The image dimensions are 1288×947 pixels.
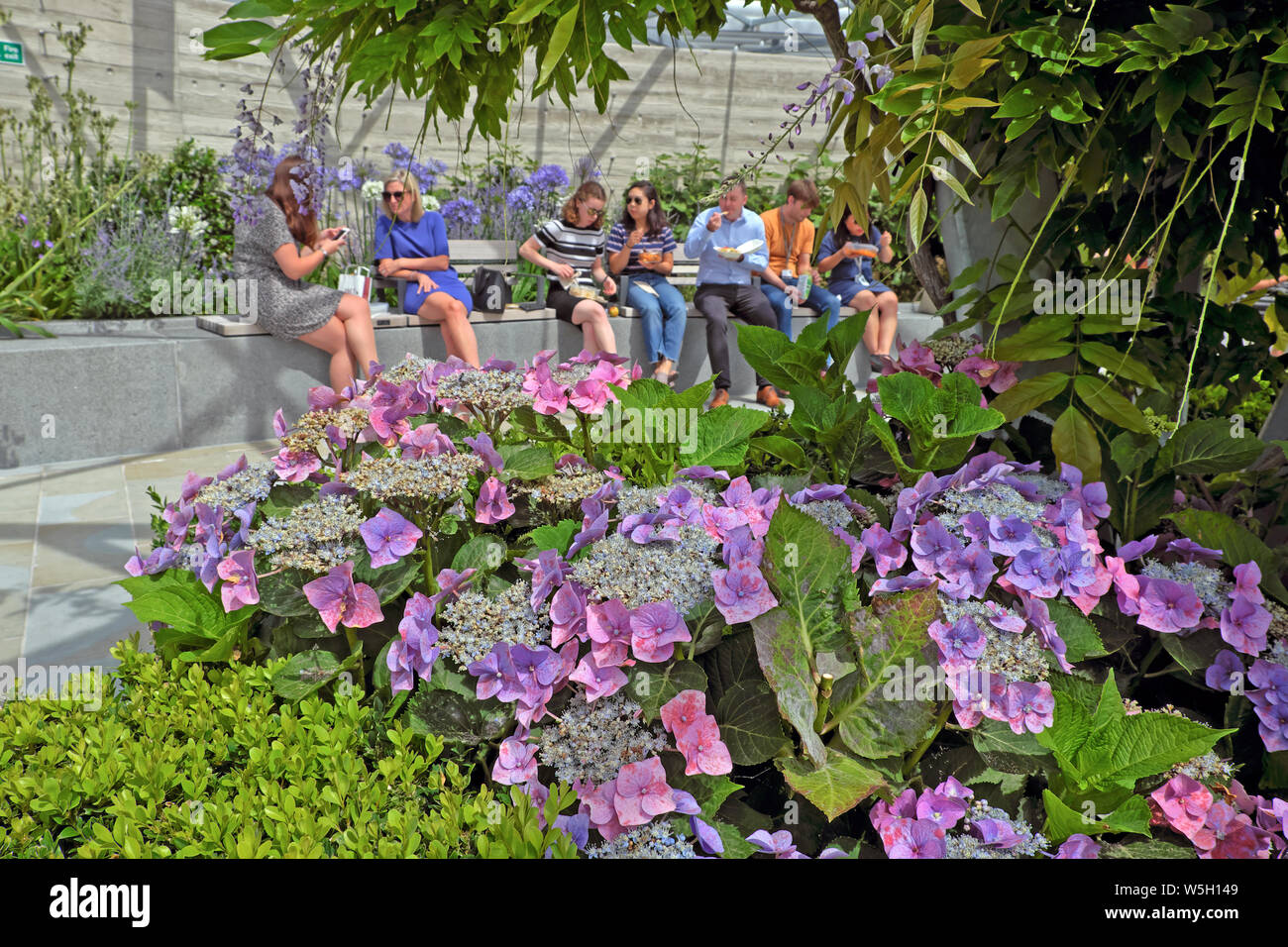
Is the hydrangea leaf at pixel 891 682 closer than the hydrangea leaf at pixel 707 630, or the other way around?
the hydrangea leaf at pixel 891 682

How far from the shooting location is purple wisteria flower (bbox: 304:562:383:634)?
4.65 ft

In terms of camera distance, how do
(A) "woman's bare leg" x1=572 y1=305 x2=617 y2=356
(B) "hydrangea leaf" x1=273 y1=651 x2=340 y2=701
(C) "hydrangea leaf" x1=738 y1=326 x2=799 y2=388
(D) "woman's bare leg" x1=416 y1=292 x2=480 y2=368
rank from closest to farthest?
(B) "hydrangea leaf" x1=273 y1=651 x2=340 y2=701
(C) "hydrangea leaf" x1=738 y1=326 x2=799 y2=388
(D) "woman's bare leg" x1=416 y1=292 x2=480 y2=368
(A) "woman's bare leg" x1=572 y1=305 x2=617 y2=356

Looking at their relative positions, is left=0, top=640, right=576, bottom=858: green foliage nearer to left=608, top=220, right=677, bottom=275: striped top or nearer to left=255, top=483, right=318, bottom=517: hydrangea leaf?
left=255, top=483, right=318, bottom=517: hydrangea leaf

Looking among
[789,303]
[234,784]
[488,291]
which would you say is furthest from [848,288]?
[234,784]

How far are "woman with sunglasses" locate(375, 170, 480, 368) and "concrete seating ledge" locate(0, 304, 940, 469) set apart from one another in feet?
0.72

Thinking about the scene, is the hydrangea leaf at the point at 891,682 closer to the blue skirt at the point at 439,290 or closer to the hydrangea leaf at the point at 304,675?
the hydrangea leaf at the point at 304,675

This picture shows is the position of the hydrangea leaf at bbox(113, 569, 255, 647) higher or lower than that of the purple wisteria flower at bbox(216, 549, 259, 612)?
lower

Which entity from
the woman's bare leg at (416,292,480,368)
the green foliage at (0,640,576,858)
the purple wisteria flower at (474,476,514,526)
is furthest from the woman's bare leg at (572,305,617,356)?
the green foliage at (0,640,576,858)

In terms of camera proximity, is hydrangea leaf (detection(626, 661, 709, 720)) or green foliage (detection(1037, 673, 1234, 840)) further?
hydrangea leaf (detection(626, 661, 709, 720))

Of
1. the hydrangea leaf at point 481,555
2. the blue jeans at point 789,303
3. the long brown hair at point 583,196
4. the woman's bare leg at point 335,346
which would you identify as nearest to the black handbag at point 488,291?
the long brown hair at point 583,196

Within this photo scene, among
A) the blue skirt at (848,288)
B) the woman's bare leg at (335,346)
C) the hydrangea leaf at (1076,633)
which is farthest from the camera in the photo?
the blue skirt at (848,288)

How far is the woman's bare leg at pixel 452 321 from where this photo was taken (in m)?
6.05

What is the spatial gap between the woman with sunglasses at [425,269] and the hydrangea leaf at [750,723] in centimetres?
505

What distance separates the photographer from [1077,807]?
1.20 m
